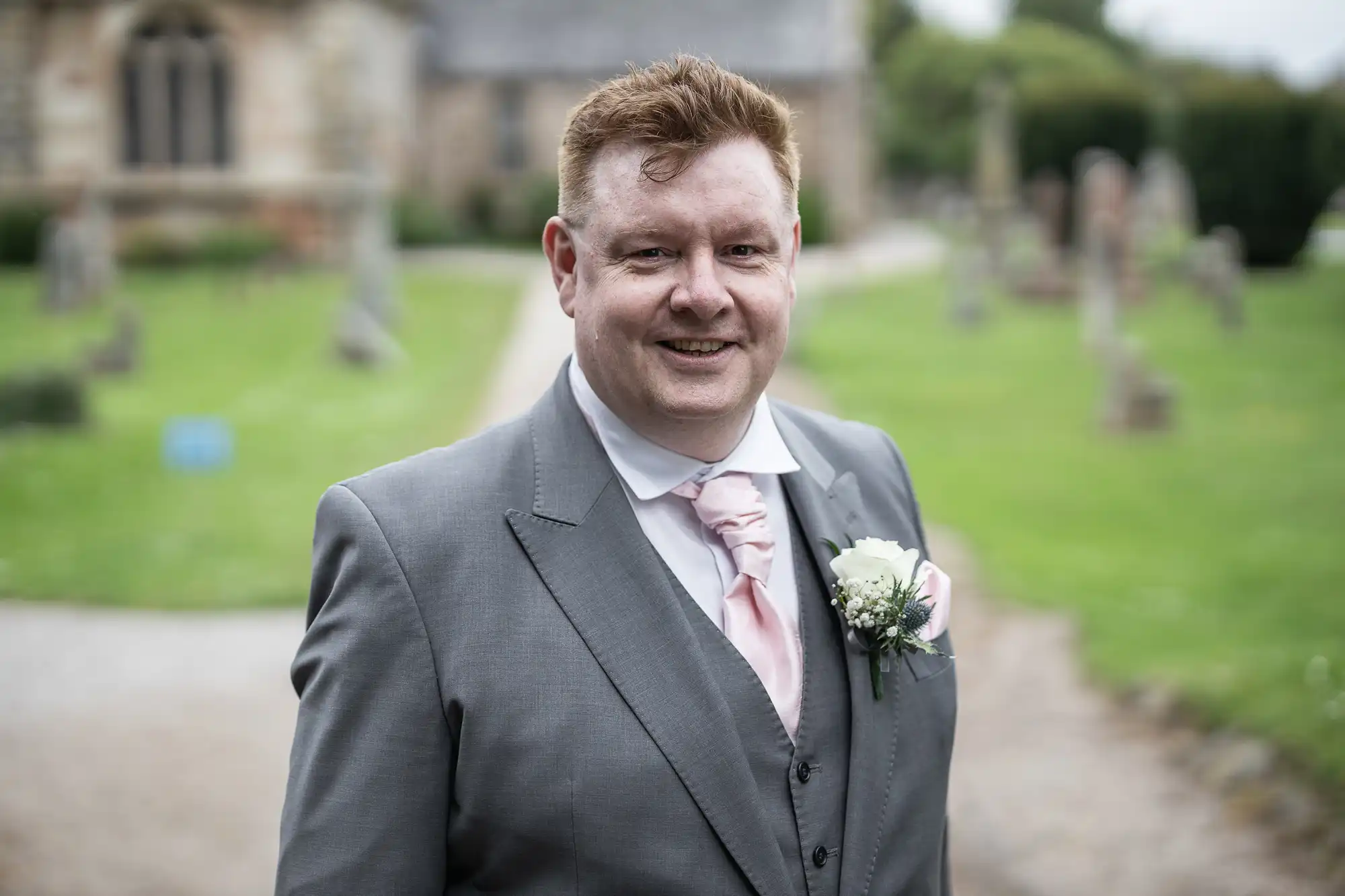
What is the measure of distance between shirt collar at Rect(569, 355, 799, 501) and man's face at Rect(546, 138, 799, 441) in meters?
0.06

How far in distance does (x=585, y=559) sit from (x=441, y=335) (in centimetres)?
1622

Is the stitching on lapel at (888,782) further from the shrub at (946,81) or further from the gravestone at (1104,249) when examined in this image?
the shrub at (946,81)

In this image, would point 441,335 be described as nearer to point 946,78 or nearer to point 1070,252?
point 1070,252

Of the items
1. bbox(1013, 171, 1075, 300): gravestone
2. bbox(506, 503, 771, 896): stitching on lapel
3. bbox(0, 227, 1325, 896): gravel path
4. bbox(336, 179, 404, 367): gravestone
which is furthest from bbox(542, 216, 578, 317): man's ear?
bbox(1013, 171, 1075, 300): gravestone

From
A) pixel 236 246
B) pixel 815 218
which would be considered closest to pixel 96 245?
Answer: pixel 236 246

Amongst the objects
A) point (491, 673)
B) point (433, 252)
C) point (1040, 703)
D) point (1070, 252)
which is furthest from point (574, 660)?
point (433, 252)

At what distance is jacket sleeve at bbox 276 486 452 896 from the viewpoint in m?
2.05

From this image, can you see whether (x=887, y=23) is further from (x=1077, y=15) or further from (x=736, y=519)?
(x=736, y=519)

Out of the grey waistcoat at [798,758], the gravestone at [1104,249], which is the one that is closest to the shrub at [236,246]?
the gravestone at [1104,249]

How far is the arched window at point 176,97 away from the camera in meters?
25.5

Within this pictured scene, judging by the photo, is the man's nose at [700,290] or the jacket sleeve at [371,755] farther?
the man's nose at [700,290]

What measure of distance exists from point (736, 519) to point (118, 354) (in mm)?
14474

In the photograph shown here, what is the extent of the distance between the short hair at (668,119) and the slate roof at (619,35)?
30.7 metres

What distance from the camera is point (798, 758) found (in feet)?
7.28
